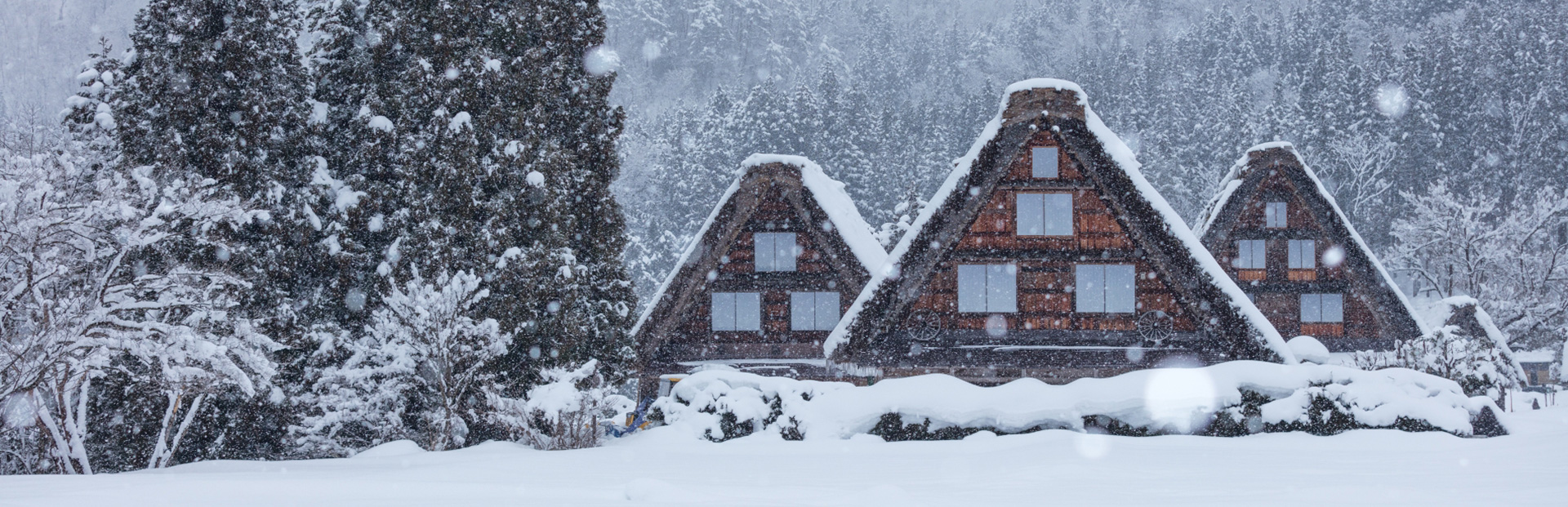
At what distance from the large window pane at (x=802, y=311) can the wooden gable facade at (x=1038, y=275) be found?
17.4 ft

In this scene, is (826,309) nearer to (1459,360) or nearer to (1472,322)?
(1459,360)

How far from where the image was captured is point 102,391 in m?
14.9

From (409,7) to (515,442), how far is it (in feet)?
27.4

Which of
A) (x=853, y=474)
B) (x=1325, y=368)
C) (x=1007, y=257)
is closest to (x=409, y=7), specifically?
(x=1007, y=257)

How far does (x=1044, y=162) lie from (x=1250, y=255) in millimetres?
13289

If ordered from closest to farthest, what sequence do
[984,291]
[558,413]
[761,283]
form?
1. [558,413]
2. [984,291]
3. [761,283]

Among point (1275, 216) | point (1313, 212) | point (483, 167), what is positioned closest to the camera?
point (483, 167)

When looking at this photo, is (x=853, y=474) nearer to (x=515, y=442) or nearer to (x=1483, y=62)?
(x=515, y=442)

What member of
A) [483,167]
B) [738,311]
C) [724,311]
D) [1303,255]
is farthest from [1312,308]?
[483,167]

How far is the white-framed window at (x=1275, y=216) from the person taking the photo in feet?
90.1

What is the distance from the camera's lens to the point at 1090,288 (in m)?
17.5

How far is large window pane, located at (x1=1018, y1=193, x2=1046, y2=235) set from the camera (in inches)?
695

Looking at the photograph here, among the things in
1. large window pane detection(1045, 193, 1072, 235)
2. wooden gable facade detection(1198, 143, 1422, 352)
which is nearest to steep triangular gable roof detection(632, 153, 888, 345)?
large window pane detection(1045, 193, 1072, 235)

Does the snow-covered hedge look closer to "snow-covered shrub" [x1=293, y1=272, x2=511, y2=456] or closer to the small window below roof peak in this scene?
"snow-covered shrub" [x1=293, y1=272, x2=511, y2=456]
